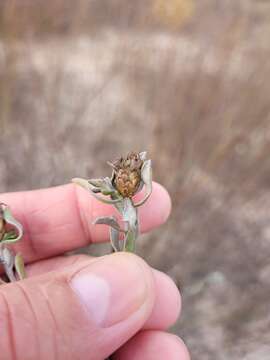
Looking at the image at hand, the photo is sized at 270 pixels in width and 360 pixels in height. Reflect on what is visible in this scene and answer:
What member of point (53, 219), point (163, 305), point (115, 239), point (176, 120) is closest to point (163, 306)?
point (163, 305)

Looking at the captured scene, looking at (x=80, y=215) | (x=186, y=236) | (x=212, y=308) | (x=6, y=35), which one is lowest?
(x=212, y=308)

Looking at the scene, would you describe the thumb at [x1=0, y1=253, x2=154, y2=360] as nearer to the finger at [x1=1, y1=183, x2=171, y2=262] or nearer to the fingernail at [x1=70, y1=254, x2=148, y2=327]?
the fingernail at [x1=70, y1=254, x2=148, y2=327]

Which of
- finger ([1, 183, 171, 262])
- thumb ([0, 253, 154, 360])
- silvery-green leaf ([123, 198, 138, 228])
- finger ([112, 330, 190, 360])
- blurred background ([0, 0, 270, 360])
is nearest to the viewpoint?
thumb ([0, 253, 154, 360])

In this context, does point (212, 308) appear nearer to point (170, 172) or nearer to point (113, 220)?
point (170, 172)

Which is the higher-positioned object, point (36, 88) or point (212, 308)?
point (36, 88)

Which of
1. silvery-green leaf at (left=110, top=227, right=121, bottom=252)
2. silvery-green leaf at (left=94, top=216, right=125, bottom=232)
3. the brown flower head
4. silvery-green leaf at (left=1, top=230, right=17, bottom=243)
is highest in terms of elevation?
the brown flower head

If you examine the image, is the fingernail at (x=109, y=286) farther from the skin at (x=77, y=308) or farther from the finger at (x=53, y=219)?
the finger at (x=53, y=219)

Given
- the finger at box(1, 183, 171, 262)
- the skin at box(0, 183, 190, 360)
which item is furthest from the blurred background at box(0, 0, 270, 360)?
the skin at box(0, 183, 190, 360)

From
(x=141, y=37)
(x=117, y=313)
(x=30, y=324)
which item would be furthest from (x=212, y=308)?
(x=141, y=37)
